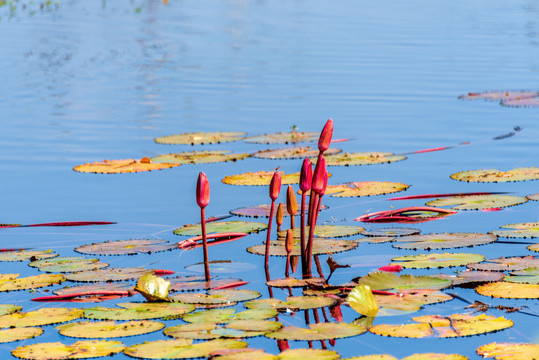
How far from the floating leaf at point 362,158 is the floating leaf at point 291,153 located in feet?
0.92

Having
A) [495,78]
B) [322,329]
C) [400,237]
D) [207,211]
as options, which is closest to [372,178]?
[207,211]

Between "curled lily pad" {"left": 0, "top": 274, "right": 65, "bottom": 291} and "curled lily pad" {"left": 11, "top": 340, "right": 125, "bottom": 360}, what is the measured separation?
936 mm

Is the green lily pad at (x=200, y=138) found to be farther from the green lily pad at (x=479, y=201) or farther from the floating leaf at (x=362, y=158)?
the green lily pad at (x=479, y=201)

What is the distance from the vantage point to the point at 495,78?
1427 cm

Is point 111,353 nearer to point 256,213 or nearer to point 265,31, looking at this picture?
point 256,213

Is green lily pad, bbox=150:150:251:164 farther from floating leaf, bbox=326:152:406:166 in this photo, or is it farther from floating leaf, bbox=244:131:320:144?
floating leaf, bbox=326:152:406:166

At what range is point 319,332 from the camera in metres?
3.82

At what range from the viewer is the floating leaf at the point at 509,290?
4.23 meters

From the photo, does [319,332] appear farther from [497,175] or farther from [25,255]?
[497,175]

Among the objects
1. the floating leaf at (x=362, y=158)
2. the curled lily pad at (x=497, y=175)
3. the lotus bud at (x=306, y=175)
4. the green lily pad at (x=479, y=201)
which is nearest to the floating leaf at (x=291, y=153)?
the floating leaf at (x=362, y=158)

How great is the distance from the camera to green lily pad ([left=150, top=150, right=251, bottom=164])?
27.6 feet

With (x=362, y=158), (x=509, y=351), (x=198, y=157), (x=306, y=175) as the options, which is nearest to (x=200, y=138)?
(x=198, y=157)

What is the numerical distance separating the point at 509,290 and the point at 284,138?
523 centimetres

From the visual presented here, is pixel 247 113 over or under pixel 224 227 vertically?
over
